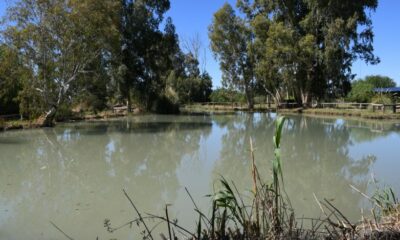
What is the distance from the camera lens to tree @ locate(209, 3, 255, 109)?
41219mm

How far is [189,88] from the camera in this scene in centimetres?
5488

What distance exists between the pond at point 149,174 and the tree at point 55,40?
526cm

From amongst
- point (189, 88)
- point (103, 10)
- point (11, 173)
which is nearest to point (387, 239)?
point (11, 173)

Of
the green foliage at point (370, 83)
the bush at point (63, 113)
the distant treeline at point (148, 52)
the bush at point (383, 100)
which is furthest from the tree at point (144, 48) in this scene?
the green foliage at point (370, 83)

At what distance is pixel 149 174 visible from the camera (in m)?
9.20

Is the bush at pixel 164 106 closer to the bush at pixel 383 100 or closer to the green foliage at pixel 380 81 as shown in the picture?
the bush at pixel 383 100

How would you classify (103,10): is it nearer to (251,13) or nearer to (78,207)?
(78,207)

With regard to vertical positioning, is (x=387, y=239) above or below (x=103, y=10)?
below

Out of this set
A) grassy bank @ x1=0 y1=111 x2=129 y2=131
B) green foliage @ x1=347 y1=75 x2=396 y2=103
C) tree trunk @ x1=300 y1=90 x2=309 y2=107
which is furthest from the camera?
green foliage @ x1=347 y1=75 x2=396 y2=103

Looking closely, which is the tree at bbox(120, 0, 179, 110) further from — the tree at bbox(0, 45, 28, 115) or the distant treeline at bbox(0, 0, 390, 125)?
the tree at bbox(0, 45, 28, 115)

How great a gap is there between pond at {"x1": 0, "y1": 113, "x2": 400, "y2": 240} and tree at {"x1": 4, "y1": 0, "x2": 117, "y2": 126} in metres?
5.26

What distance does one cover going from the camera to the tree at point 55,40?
20.0 m

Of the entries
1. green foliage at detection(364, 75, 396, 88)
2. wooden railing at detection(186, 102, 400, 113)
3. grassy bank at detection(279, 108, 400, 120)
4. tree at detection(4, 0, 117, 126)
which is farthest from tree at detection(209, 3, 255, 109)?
green foliage at detection(364, 75, 396, 88)

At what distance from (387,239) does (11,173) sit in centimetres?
840
